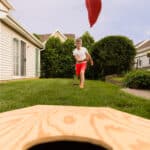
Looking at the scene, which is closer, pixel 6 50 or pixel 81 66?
pixel 81 66

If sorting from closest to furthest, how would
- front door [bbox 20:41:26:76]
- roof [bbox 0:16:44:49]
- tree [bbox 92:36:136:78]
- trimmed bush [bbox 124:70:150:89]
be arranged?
trimmed bush [bbox 124:70:150:89]
roof [bbox 0:16:44:49]
front door [bbox 20:41:26:76]
tree [bbox 92:36:136:78]

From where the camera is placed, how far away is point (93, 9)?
2.06 feet

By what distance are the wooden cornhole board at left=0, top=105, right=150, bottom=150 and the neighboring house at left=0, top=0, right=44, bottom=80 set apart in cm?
1088

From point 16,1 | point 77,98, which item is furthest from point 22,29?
point 16,1

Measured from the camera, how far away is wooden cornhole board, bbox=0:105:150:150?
1.73m

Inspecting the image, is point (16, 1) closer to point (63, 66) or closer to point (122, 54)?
point (122, 54)

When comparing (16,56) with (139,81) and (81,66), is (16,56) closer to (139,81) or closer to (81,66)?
(139,81)

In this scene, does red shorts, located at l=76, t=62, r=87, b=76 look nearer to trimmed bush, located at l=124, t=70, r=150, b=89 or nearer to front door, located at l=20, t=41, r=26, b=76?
trimmed bush, located at l=124, t=70, r=150, b=89

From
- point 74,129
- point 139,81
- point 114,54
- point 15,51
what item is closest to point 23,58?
point 15,51

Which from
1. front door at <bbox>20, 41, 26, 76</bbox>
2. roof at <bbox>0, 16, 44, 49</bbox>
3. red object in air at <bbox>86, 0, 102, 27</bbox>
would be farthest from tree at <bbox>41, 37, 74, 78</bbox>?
red object in air at <bbox>86, 0, 102, 27</bbox>

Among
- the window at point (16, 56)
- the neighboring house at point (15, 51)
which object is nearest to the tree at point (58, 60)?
the neighboring house at point (15, 51)

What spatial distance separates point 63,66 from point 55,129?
23.9 meters

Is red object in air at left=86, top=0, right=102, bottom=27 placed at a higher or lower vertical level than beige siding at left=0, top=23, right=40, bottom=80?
lower

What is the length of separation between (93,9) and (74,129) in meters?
1.45
